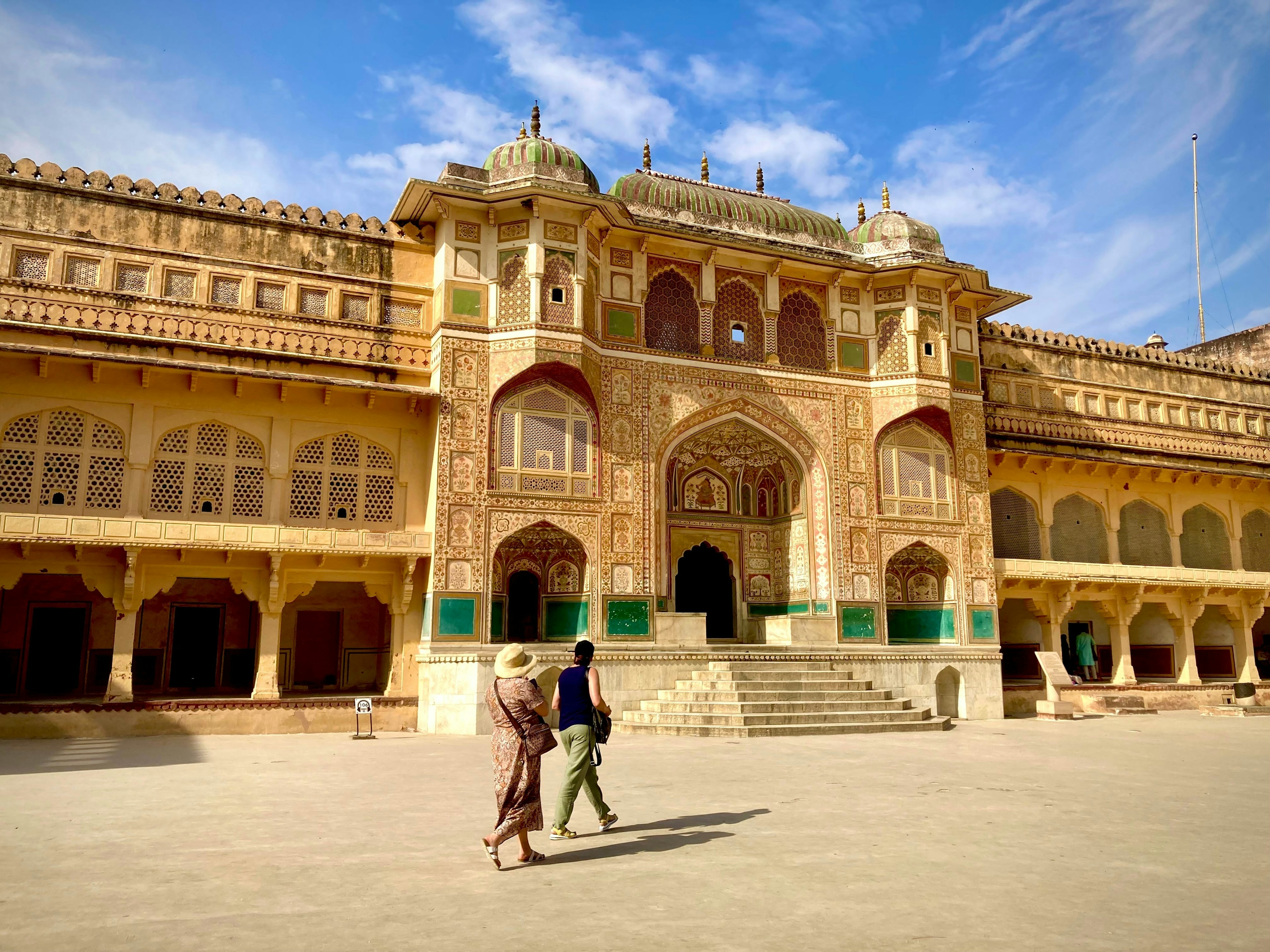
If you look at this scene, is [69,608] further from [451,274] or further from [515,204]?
[515,204]

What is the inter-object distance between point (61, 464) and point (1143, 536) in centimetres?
2161

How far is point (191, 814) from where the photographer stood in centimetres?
693

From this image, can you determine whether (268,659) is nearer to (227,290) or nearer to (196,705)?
(196,705)

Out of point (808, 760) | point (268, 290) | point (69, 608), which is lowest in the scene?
point (808, 760)

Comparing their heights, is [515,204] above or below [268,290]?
above

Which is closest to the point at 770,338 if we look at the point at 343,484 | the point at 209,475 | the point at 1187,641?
the point at 343,484

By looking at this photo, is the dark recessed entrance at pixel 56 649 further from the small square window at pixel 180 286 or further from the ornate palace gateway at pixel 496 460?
the small square window at pixel 180 286

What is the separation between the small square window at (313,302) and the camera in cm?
1627

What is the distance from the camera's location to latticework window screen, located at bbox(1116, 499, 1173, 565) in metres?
22.5

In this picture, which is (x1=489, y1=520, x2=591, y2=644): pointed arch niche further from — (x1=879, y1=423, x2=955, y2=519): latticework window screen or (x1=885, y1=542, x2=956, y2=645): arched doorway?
(x1=885, y1=542, x2=956, y2=645): arched doorway

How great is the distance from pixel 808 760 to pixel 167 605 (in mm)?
12023

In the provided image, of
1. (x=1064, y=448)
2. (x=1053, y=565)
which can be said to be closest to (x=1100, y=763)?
(x=1053, y=565)

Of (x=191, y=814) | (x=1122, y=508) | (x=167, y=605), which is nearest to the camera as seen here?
Result: (x=191, y=814)

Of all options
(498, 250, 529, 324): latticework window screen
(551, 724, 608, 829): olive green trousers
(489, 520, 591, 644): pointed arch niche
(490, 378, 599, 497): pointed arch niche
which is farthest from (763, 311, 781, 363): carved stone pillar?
(551, 724, 608, 829): olive green trousers
